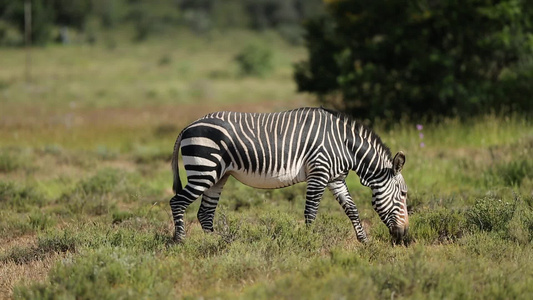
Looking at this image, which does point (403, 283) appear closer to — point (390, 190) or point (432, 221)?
point (390, 190)

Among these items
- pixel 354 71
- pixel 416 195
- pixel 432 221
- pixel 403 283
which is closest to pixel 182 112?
pixel 354 71

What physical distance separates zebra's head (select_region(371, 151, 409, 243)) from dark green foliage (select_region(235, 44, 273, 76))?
34077mm

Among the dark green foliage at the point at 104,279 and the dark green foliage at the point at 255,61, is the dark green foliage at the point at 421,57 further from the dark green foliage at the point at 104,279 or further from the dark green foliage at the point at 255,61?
the dark green foliage at the point at 255,61

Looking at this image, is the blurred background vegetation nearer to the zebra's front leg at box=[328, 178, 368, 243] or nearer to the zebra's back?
the zebra's front leg at box=[328, 178, 368, 243]

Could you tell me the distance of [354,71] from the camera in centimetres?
1648

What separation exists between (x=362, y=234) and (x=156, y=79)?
105ft

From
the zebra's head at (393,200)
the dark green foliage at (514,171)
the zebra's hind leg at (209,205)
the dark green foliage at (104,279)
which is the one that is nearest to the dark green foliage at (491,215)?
the zebra's head at (393,200)

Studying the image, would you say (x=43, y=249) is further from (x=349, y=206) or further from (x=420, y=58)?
(x=420, y=58)

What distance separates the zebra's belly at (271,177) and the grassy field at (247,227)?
1.57ft

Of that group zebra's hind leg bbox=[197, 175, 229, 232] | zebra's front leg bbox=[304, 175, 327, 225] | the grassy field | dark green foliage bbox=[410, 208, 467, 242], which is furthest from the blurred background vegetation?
zebra's hind leg bbox=[197, 175, 229, 232]

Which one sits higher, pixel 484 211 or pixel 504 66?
pixel 504 66

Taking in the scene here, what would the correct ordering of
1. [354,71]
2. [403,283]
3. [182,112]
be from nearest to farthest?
[403,283] → [354,71] → [182,112]

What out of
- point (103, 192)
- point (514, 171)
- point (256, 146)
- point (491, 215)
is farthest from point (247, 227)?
point (514, 171)

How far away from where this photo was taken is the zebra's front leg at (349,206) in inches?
286
